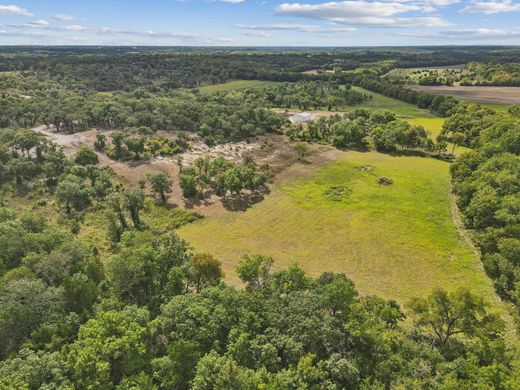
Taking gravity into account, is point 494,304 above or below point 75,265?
below

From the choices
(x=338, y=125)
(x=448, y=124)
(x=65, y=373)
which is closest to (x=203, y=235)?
(x=65, y=373)

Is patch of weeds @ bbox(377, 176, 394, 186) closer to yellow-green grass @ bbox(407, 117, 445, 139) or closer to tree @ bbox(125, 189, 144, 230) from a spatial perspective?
yellow-green grass @ bbox(407, 117, 445, 139)

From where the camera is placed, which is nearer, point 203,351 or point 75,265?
point 203,351

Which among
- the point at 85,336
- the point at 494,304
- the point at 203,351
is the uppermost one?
the point at 85,336

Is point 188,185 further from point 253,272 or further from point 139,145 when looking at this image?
point 253,272

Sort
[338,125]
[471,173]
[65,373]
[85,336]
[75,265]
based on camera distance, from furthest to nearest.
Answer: [338,125]
[471,173]
[75,265]
[85,336]
[65,373]

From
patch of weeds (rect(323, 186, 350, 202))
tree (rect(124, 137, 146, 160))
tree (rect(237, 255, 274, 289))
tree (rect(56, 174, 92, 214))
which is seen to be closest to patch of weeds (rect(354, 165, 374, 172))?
patch of weeds (rect(323, 186, 350, 202))

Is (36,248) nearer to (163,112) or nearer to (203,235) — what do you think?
(203,235)
